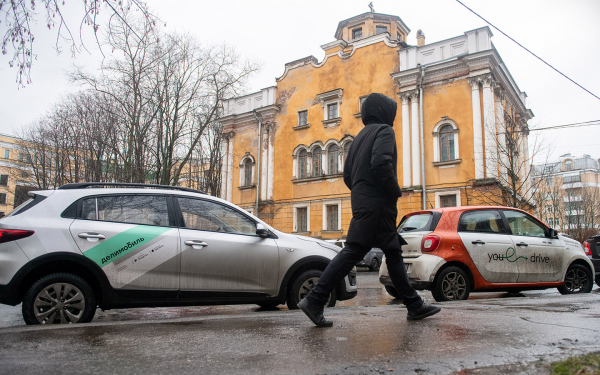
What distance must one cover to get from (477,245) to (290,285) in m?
3.08

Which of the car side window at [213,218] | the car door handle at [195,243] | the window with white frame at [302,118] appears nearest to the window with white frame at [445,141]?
the window with white frame at [302,118]

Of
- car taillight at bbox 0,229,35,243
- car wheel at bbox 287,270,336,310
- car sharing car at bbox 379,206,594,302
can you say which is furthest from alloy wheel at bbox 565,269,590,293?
car taillight at bbox 0,229,35,243

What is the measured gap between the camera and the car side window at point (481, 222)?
718cm

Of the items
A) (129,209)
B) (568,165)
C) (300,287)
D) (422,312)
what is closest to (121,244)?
(129,209)

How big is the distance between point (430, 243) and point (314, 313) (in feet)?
12.1

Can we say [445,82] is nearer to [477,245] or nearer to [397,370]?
[477,245]

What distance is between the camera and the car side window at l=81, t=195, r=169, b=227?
16.6 feet

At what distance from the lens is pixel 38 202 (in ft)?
16.0

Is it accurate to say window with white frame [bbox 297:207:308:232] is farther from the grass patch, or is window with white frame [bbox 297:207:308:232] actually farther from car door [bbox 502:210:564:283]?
the grass patch

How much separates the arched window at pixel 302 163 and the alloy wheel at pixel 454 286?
74.3ft

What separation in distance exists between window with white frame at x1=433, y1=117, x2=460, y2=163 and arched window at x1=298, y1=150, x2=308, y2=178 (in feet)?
27.6

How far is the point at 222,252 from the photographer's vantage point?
5359mm

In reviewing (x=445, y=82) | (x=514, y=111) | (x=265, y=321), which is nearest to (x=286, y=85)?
(x=445, y=82)

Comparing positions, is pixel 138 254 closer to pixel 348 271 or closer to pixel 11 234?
pixel 11 234
